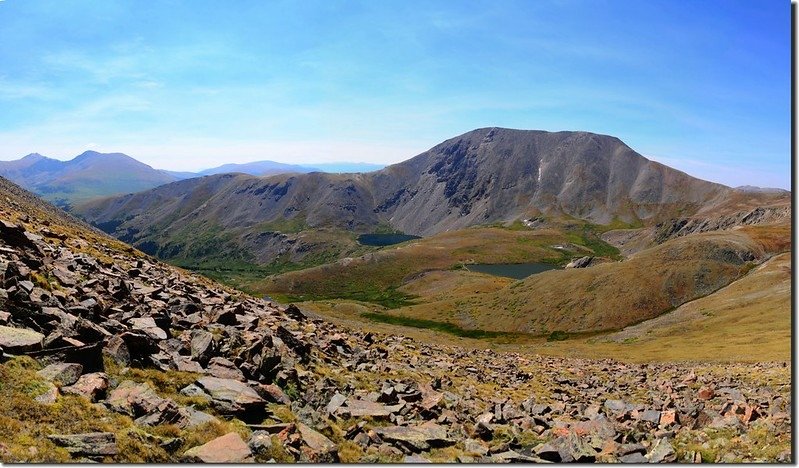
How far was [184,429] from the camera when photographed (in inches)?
620

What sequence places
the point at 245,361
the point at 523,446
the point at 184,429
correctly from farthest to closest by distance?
the point at 245,361
the point at 523,446
the point at 184,429

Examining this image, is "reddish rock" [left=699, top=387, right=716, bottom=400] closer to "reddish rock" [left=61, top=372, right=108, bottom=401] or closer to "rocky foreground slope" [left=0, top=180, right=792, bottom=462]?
"rocky foreground slope" [left=0, top=180, right=792, bottom=462]

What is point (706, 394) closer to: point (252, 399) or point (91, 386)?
point (252, 399)

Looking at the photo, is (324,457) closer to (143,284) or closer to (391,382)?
(391,382)

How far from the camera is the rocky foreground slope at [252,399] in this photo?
48.7 ft

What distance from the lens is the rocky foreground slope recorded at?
1485 centimetres

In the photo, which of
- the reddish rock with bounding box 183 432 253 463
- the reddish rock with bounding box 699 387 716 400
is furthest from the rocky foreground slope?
the reddish rock with bounding box 699 387 716 400

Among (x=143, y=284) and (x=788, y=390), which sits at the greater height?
(x=143, y=284)

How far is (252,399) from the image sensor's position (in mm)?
19266

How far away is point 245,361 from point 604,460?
58.6 feet

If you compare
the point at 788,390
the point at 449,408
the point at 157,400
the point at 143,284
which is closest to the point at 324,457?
the point at 157,400

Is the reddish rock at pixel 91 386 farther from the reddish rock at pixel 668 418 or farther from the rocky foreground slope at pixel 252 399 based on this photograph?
the reddish rock at pixel 668 418

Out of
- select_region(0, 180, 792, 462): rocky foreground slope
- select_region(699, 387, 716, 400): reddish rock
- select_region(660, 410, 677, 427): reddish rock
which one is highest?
A: select_region(0, 180, 792, 462): rocky foreground slope

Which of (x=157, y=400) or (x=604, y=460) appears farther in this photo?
(x=604, y=460)
